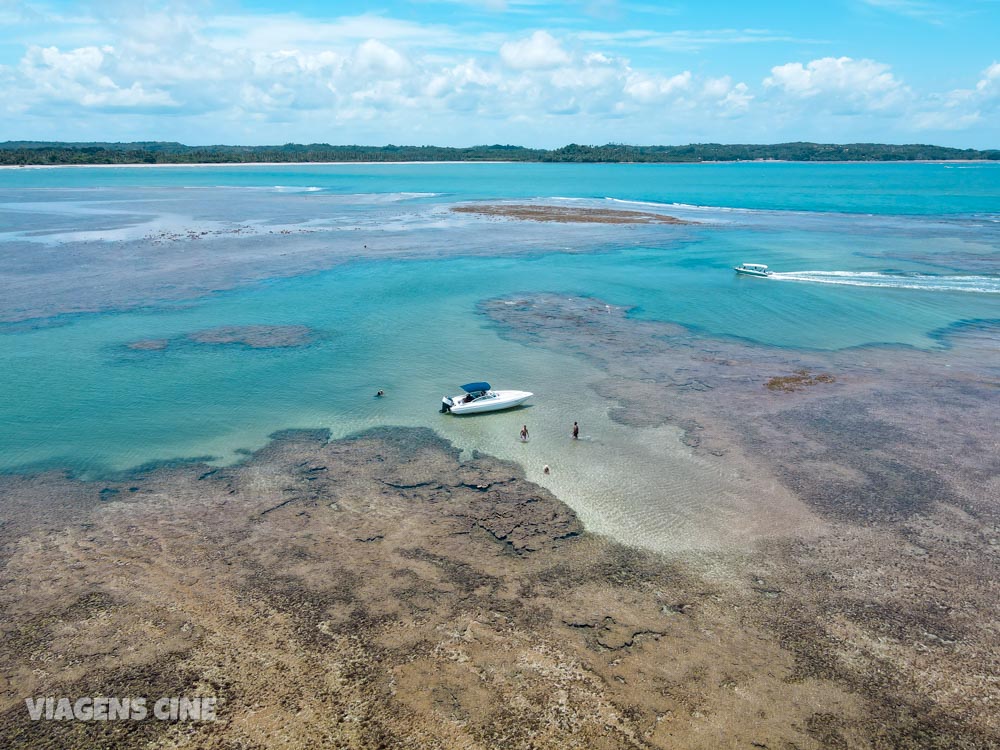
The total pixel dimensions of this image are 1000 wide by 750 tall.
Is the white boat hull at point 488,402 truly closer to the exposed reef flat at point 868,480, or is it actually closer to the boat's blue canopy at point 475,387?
the boat's blue canopy at point 475,387

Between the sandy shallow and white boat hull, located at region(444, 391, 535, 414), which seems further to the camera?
white boat hull, located at region(444, 391, 535, 414)

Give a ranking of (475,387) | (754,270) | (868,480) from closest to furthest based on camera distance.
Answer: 1. (868,480)
2. (475,387)
3. (754,270)

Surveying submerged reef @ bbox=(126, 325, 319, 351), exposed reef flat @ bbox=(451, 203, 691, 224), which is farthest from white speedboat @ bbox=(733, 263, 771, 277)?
submerged reef @ bbox=(126, 325, 319, 351)

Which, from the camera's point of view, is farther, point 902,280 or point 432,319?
point 902,280

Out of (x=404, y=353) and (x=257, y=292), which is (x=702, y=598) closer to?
(x=404, y=353)

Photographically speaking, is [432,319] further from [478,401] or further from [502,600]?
[502,600]

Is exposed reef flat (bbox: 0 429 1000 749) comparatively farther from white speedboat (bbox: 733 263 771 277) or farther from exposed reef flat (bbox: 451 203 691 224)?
exposed reef flat (bbox: 451 203 691 224)

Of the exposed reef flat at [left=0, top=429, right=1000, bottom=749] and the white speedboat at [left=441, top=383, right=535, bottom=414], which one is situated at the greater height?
the white speedboat at [left=441, top=383, right=535, bottom=414]

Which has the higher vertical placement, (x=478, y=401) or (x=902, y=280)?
(x=902, y=280)

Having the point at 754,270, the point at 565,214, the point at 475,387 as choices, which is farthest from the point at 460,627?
the point at 565,214
